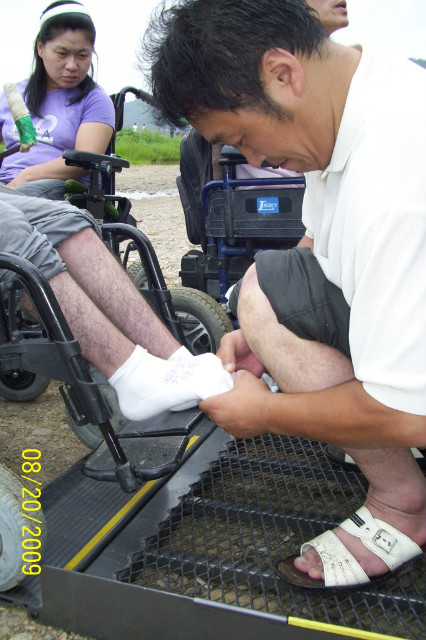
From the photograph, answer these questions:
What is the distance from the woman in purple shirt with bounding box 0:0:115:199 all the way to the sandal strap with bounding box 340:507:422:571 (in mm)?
1959

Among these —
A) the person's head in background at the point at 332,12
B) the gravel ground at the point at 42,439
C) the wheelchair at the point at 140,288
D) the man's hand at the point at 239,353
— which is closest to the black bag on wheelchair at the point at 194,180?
the wheelchair at the point at 140,288

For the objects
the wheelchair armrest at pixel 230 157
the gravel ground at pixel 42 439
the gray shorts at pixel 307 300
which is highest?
the wheelchair armrest at pixel 230 157

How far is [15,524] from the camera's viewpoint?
4.44ft

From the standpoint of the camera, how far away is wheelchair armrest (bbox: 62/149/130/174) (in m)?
2.23

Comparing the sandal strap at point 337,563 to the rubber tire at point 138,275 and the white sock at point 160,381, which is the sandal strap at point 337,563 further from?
the rubber tire at point 138,275

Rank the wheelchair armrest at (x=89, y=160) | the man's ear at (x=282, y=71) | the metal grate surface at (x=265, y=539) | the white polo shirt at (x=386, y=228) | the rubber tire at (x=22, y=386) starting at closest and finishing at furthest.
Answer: the white polo shirt at (x=386, y=228)
the man's ear at (x=282, y=71)
the metal grate surface at (x=265, y=539)
the wheelchair armrest at (x=89, y=160)
the rubber tire at (x=22, y=386)

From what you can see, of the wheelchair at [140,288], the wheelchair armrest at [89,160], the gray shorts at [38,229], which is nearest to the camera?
the gray shorts at [38,229]

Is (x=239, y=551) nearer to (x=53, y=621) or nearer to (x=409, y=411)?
(x=53, y=621)

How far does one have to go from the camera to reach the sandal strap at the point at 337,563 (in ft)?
4.09

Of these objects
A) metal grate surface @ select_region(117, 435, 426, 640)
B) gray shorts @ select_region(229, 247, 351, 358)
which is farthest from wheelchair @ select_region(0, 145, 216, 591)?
gray shorts @ select_region(229, 247, 351, 358)

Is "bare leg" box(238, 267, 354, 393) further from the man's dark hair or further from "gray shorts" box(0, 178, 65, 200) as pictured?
"gray shorts" box(0, 178, 65, 200)

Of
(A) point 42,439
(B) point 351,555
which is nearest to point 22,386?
(A) point 42,439

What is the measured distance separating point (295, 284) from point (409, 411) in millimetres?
493

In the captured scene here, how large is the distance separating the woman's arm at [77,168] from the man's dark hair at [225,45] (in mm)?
1519
